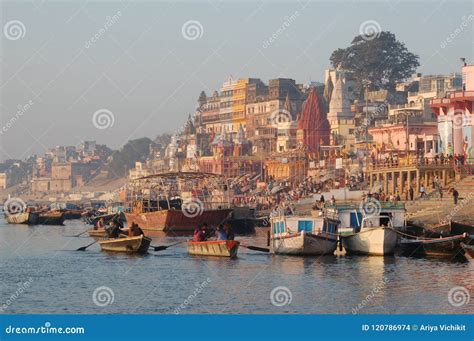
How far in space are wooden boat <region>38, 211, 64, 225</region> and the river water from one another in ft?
198

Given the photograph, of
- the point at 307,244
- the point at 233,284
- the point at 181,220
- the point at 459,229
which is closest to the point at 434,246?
the point at 307,244

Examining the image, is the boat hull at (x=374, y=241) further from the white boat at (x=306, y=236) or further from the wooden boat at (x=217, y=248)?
the wooden boat at (x=217, y=248)

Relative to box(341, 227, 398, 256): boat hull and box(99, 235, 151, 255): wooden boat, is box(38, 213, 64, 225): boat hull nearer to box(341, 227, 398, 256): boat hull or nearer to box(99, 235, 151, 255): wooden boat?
box(99, 235, 151, 255): wooden boat

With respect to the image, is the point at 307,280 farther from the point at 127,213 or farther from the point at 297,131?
the point at 297,131

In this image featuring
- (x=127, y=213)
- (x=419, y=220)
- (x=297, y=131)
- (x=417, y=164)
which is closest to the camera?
(x=419, y=220)

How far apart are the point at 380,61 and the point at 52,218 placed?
7873 cm

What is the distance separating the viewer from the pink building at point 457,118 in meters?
82.9

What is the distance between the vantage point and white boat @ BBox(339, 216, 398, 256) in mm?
53125

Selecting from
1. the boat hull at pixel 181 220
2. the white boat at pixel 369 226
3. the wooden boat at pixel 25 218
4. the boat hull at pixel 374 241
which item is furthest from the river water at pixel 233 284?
the wooden boat at pixel 25 218

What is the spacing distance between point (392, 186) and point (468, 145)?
610cm

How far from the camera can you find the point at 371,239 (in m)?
53.5

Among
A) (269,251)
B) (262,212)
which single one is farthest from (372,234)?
(262,212)

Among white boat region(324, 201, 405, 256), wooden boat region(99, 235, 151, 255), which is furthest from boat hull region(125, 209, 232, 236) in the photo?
white boat region(324, 201, 405, 256)

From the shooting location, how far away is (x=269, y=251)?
57.2 metres
